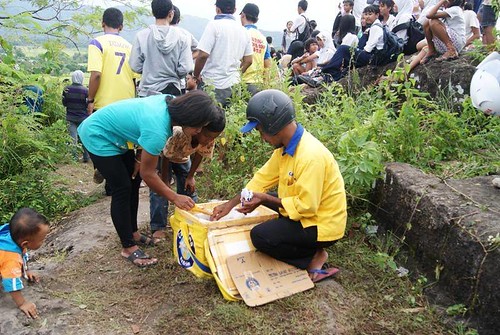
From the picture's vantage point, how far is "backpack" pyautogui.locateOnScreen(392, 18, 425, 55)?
745 centimetres

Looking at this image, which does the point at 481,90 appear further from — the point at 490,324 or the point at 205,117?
the point at 205,117

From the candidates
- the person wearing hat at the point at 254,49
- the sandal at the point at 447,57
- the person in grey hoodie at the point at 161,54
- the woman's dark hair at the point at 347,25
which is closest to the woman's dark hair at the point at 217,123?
the person in grey hoodie at the point at 161,54

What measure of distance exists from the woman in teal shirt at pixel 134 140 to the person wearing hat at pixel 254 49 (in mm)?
2401

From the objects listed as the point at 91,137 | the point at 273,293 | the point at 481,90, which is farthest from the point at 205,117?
the point at 481,90

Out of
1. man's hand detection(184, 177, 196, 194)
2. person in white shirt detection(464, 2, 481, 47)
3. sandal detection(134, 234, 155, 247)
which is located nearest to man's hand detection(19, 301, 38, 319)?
sandal detection(134, 234, 155, 247)

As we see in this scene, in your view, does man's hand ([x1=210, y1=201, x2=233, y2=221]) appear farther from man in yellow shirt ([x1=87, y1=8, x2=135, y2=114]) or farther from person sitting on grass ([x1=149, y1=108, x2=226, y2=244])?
A: man in yellow shirt ([x1=87, y1=8, x2=135, y2=114])

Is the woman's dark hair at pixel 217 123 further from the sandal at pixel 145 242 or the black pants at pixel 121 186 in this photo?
the sandal at pixel 145 242

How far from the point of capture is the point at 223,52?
17.9 ft

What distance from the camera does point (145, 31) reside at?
4680 mm

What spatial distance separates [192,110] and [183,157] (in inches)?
32.2

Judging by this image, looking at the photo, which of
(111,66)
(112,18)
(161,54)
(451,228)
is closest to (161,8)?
(161,54)

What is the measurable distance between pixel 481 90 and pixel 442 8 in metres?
3.64

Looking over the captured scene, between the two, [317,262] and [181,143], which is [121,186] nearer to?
[181,143]

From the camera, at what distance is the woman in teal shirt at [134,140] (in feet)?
9.86
